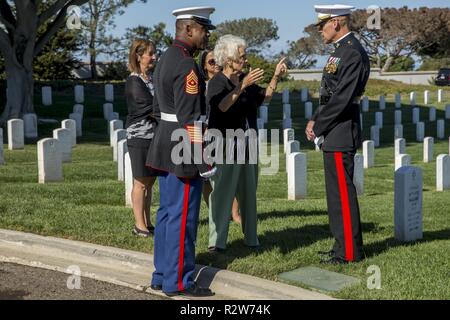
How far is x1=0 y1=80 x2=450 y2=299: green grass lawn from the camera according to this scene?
5.88 m

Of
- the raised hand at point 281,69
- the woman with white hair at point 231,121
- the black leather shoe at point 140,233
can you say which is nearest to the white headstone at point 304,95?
the black leather shoe at point 140,233

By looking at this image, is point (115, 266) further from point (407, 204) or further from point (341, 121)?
point (407, 204)

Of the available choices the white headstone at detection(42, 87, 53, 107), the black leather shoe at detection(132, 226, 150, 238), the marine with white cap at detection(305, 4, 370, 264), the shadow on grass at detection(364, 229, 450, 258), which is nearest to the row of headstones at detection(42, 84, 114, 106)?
the white headstone at detection(42, 87, 53, 107)

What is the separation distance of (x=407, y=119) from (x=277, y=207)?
22.1 metres

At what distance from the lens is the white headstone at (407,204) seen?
7.16 meters

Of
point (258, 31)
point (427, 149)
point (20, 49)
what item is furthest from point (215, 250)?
point (258, 31)

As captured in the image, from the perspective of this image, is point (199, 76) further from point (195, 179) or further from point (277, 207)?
point (277, 207)

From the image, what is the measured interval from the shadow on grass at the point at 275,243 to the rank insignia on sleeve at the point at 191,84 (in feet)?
5.31

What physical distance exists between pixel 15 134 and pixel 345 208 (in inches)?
492

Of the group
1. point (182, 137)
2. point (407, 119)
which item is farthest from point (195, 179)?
point (407, 119)

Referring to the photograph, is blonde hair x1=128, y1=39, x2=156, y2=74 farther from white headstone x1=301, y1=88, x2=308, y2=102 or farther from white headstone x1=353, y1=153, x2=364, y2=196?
white headstone x1=301, y1=88, x2=308, y2=102

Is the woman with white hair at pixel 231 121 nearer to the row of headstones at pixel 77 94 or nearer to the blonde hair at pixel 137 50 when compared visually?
the blonde hair at pixel 137 50

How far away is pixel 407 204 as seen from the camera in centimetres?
725

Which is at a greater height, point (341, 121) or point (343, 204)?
point (341, 121)
